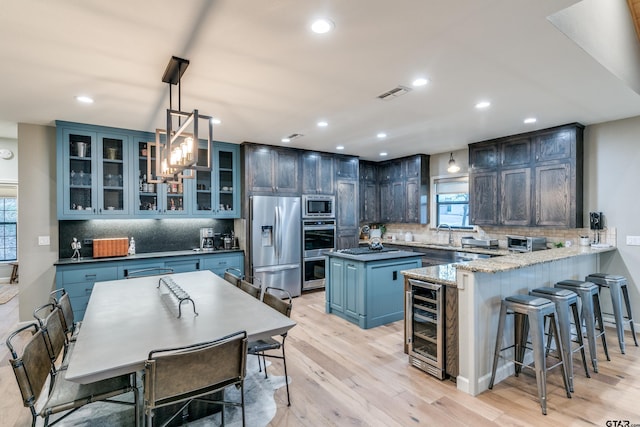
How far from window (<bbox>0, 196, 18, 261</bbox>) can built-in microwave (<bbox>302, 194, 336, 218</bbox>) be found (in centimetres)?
648

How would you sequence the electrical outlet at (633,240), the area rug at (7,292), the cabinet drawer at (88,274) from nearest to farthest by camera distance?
the electrical outlet at (633,240) < the cabinet drawer at (88,274) < the area rug at (7,292)

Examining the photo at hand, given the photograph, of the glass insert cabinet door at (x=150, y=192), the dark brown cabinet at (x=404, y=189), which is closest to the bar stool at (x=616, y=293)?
the dark brown cabinet at (x=404, y=189)

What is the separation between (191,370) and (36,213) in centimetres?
404

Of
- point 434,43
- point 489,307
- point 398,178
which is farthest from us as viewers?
point 398,178

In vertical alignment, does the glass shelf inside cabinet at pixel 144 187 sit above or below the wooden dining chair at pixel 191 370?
above

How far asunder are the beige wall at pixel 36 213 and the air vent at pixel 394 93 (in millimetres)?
4321

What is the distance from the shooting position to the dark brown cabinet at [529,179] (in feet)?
13.8

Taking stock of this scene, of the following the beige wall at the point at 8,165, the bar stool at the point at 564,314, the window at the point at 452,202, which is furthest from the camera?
the beige wall at the point at 8,165

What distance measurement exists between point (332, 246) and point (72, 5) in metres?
4.89

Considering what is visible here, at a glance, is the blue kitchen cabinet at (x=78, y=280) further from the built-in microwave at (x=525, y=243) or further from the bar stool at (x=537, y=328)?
the built-in microwave at (x=525, y=243)

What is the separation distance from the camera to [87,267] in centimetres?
412

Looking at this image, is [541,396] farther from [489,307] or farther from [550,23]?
[550,23]

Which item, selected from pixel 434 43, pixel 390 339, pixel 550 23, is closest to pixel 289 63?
pixel 434 43

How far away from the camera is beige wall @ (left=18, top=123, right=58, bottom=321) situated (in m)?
4.13
